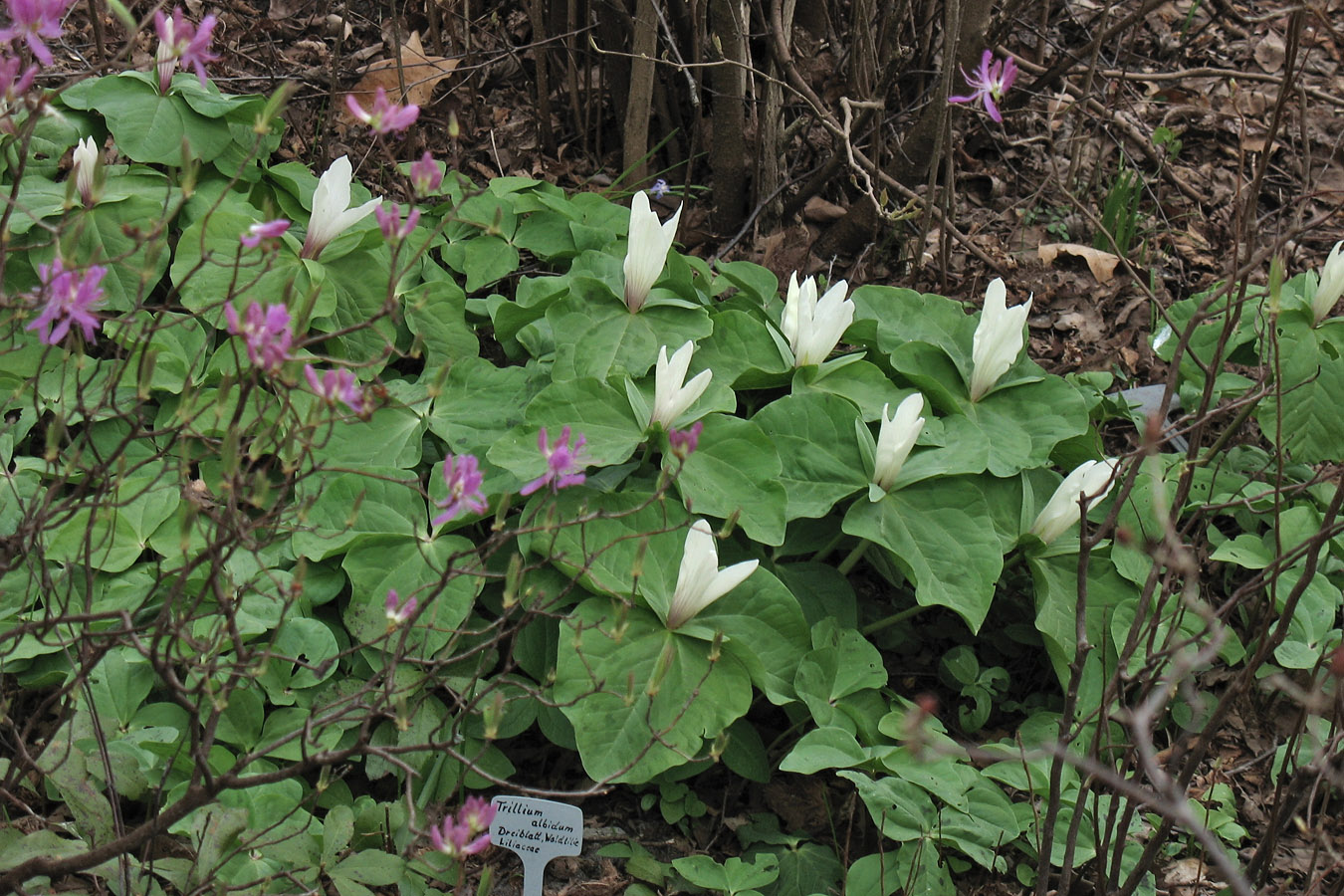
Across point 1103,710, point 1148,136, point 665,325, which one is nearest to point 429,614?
point 665,325

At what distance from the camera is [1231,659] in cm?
234

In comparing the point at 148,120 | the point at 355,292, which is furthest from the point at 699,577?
the point at 148,120

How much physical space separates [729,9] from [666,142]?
0.59 m

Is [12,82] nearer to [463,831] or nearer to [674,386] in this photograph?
[463,831]

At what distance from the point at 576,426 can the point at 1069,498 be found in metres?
0.95

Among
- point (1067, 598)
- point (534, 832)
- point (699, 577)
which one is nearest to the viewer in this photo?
point (534, 832)

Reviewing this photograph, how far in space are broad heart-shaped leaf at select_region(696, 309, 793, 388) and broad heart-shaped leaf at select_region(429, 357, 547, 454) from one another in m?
0.38

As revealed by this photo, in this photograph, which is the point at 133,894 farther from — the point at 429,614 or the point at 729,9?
the point at 729,9

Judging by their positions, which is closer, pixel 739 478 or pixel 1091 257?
pixel 739 478

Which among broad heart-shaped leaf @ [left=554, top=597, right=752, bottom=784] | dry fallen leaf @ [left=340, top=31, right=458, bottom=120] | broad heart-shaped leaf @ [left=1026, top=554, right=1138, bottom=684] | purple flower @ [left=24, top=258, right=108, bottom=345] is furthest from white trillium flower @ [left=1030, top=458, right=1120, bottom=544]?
dry fallen leaf @ [left=340, top=31, right=458, bottom=120]

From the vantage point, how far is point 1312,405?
8.30 feet

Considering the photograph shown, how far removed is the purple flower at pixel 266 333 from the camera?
1.18 m

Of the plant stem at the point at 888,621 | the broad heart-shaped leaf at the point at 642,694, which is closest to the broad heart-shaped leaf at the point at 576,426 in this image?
the broad heart-shaped leaf at the point at 642,694

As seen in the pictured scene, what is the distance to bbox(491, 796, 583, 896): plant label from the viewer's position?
180 centimetres
